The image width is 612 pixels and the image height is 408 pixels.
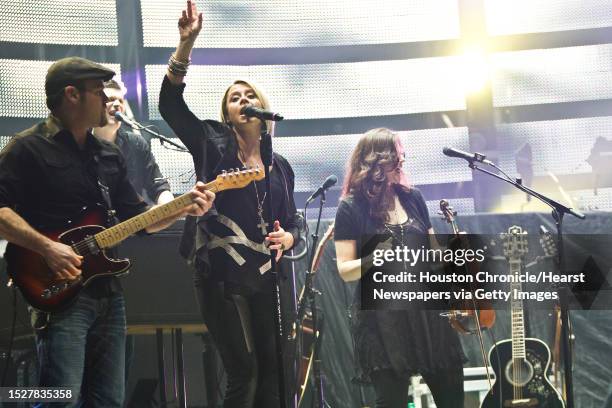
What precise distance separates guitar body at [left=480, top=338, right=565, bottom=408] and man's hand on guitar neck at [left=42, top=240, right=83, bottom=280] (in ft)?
7.92

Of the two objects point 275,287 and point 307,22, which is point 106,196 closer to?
point 275,287

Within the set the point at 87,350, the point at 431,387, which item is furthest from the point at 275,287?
the point at 431,387

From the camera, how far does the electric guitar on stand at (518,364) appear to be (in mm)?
4129

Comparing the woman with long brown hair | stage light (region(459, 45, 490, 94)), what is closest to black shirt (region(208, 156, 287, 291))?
the woman with long brown hair

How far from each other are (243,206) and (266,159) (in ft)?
1.30

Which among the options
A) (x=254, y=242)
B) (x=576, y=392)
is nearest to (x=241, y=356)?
(x=254, y=242)

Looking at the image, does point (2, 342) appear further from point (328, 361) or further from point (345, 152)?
point (345, 152)

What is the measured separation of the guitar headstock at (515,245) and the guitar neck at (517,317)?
0.13 ft

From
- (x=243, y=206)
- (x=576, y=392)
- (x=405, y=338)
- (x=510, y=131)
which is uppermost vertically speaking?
(x=510, y=131)

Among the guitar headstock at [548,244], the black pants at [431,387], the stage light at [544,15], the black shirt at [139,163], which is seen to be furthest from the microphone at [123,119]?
the stage light at [544,15]

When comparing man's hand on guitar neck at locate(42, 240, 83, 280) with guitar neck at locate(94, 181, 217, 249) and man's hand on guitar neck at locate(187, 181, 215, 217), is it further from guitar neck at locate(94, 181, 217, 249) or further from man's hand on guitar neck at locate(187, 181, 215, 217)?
man's hand on guitar neck at locate(187, 181, 215, 217)

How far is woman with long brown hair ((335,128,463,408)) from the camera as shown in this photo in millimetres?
3535

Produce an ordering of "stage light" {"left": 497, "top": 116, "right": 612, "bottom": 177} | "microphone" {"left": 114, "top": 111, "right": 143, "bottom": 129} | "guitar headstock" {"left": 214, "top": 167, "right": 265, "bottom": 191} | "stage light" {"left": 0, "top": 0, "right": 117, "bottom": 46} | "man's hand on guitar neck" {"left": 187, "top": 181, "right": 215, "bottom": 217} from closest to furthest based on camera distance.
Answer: "man's hand on guitar neck" {"left": 187, "top": 181, "right": 215, "bottom": 217}, "guitar headstock" {"left": 214, "top": 167, "right": 265, "bottom": 191}, "microphone" {"left": 114, "top": 111, "right": 143, "bottom": 129}, "stage light" {"left": 0, "top": 0, "right": 117, "bottom": 46}, "stage light" {"left": 497, "top": 116, "right": 612, "bottom": 177}

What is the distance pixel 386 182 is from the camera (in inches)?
154
